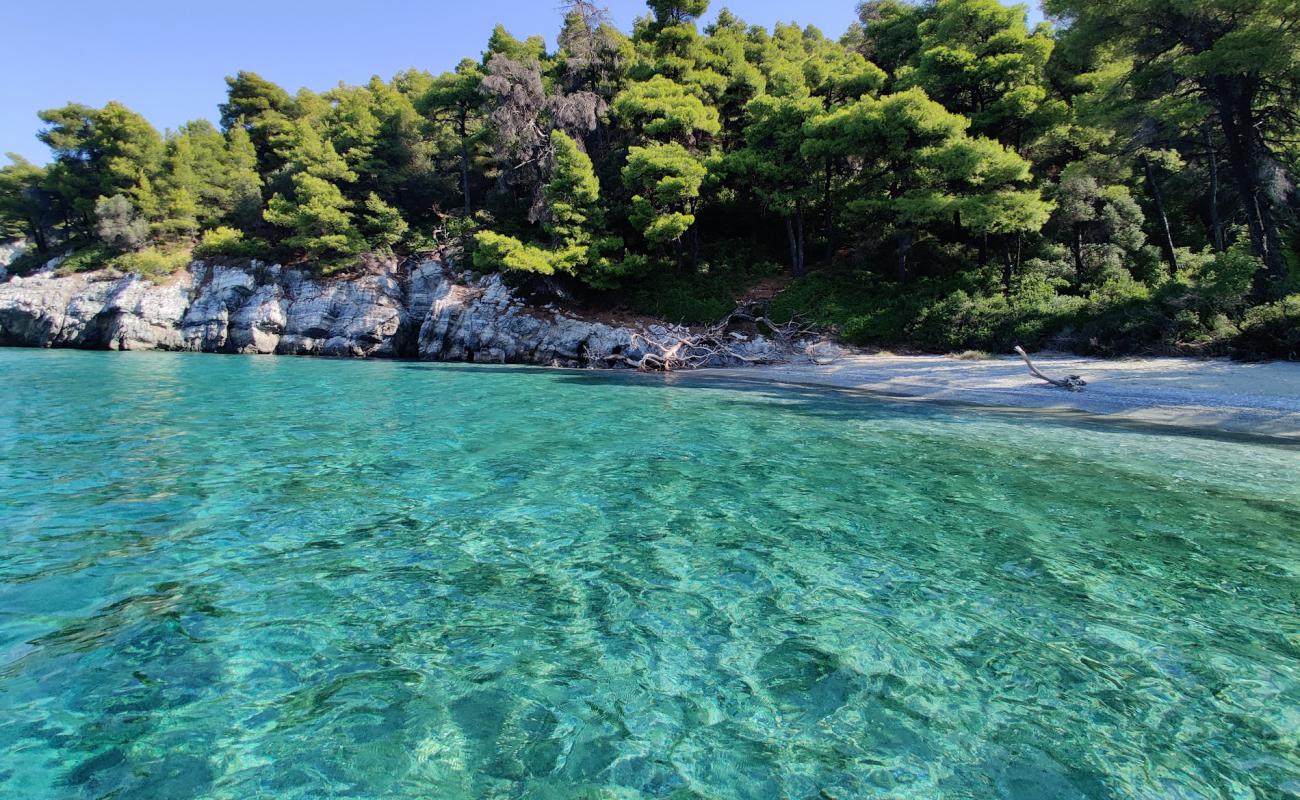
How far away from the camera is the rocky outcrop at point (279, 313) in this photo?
30391 millimetres

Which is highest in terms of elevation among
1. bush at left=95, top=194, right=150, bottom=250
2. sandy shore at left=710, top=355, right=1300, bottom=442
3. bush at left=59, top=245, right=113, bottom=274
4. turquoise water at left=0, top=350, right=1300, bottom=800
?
bush at left=95, top=194, right=150, bottom=250

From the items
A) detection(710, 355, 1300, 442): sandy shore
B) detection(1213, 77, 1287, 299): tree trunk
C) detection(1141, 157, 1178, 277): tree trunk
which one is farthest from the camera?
detection(1141, 157, 1178, 277): tree trunk

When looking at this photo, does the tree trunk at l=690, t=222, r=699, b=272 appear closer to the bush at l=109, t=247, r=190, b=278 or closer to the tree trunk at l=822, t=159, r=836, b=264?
the tree trunk at l=822, t=159, r=836, b=264

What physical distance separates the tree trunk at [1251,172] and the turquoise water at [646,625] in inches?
421

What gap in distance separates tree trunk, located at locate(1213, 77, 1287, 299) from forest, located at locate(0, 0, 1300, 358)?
0.08 m

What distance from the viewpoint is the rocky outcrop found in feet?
99.7

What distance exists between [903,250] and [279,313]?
1414 inches

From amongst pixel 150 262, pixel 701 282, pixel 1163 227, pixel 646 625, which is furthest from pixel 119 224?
pixel 1163 227

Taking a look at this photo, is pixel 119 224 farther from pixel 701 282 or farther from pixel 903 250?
pixel 903 250

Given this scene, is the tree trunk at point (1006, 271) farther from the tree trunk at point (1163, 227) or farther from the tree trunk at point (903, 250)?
the tree trunk at point (1163, 227)

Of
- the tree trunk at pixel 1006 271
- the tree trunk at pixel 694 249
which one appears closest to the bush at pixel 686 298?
the tree trunk at pixel 694 249

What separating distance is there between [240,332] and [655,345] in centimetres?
2744

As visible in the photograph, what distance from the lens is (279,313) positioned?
3481cm

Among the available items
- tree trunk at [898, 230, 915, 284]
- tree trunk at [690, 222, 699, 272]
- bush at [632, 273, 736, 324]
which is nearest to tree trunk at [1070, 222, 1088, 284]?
tree trunk at [898, 230, 915, 284]
